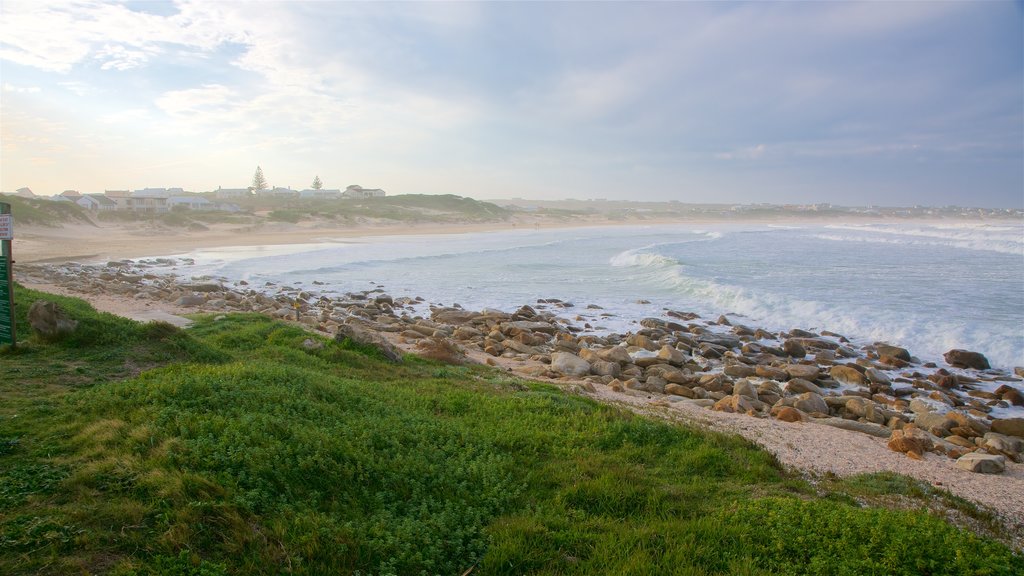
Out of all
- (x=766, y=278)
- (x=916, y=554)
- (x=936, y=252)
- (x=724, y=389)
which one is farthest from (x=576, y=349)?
(x=936, y=252)

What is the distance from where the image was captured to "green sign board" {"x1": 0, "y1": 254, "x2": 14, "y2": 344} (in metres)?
8.95

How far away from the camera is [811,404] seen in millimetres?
11594

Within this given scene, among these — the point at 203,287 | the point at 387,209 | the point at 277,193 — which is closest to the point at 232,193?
the point at 277,193

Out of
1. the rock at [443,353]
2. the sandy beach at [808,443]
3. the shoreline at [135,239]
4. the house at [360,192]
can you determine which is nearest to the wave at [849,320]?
the sandy beach at [808,443]

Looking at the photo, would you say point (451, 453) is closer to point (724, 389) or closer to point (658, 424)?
point (658, 424)

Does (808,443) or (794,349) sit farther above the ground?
(808,443)

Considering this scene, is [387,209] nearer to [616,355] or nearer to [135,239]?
[135,239]

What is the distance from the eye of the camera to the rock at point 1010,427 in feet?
34.0

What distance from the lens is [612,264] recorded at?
123ft

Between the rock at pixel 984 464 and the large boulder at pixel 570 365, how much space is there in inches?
285

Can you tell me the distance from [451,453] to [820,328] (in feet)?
57.9

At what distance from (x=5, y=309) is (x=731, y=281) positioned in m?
27.3

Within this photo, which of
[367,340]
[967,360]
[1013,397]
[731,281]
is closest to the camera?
[367,340]

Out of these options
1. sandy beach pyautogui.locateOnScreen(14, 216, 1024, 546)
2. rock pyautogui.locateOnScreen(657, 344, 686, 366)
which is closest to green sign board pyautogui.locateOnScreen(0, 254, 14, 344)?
sandy beach pyautogui.locateOnScreen(14, 216, 1024, 546)
